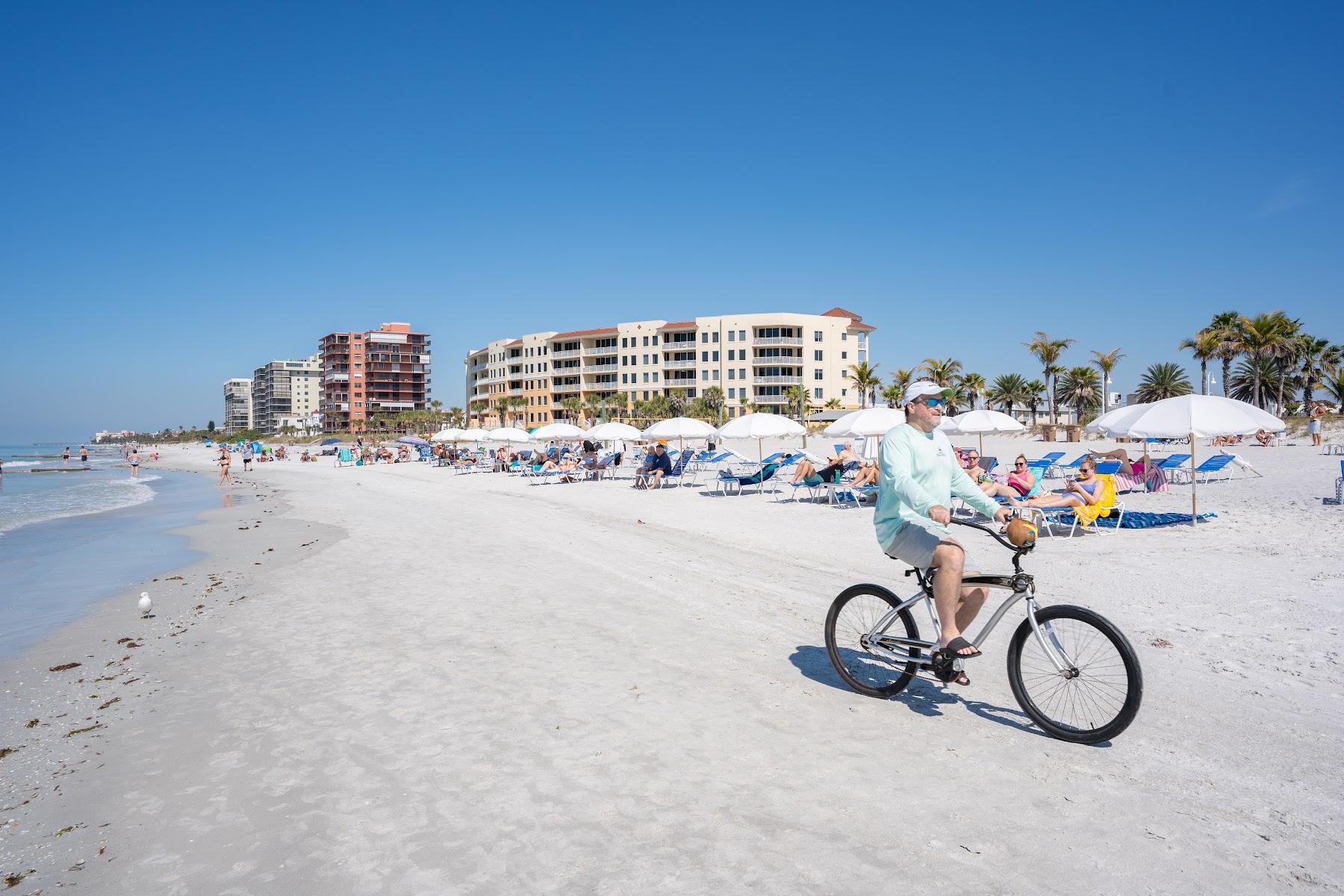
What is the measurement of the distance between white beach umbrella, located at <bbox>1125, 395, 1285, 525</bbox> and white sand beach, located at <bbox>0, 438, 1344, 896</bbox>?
3.51 metres

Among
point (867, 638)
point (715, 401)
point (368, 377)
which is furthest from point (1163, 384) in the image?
point (368, 377)

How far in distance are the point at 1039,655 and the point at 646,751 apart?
2098mm

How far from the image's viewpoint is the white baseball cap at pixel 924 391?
4.06 m

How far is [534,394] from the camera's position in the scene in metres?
95.8

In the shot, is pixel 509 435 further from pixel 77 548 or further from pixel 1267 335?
pixel 1267 335

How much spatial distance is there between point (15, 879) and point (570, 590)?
5.05 m

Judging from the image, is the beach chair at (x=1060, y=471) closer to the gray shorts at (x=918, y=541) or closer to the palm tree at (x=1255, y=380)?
the gray shorts at (x=918, y=541)

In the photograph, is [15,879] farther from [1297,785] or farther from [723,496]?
[723,496]

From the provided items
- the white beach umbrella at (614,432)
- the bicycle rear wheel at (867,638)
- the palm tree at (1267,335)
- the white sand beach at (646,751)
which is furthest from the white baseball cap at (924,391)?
the palm tree at (1267,335)

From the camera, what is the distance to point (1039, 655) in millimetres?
3752

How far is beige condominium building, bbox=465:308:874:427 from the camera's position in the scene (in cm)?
8344

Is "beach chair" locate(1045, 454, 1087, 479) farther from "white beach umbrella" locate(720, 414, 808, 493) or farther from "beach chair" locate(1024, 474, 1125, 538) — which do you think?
"beach chair" locate(1024, 474, 1125, 538)

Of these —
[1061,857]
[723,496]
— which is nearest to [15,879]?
[1061,857]

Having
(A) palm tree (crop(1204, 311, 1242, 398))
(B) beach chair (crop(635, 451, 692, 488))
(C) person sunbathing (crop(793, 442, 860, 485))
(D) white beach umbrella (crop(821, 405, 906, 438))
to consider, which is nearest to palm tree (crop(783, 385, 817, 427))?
(A) palm tree (crop(1204, 311, 1242, 398))
